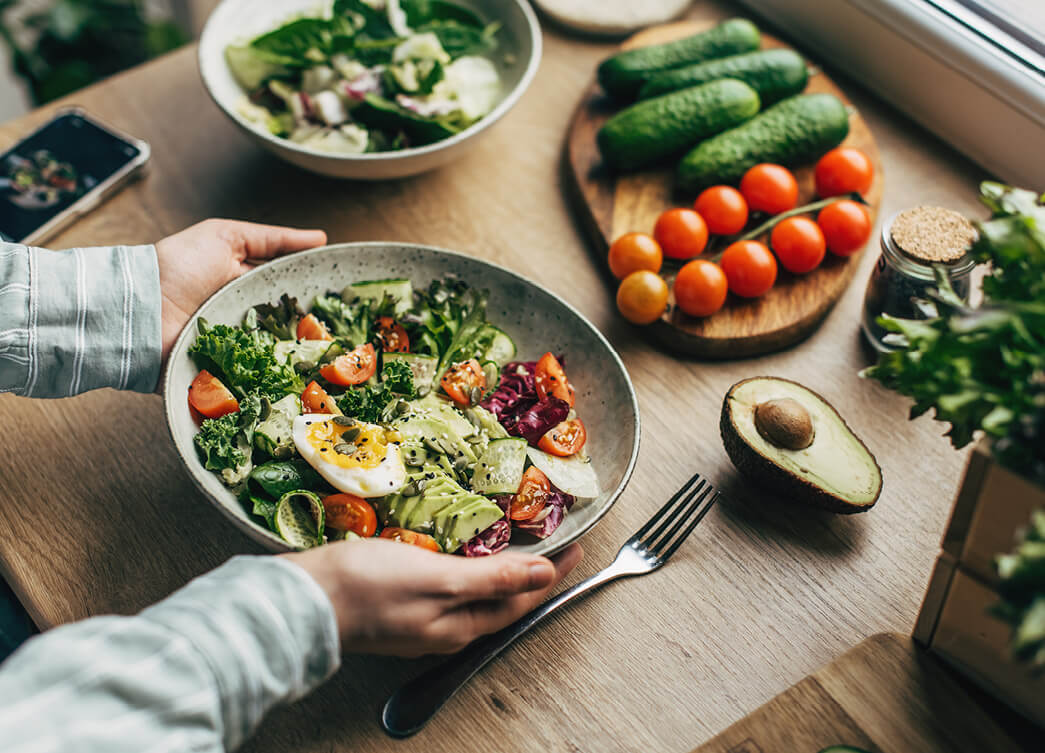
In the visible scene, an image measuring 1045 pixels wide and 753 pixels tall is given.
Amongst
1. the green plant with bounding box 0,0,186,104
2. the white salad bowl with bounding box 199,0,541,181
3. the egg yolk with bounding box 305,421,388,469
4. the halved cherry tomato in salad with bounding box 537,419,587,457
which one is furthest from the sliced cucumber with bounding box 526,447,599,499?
the green plant with bounding box 0,0,186,104

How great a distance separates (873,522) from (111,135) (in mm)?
1677

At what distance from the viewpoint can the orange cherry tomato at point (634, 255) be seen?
1.56m

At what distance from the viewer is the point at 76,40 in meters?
2.82

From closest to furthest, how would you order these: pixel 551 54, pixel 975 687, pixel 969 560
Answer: pixel 969 560
pixel 975 687
pixel 551 54

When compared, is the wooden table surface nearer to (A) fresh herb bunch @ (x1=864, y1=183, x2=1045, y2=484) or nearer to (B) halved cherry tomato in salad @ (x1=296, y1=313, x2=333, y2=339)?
(B) halved cherry tomato in salad @ (x1=296, y1=313, x2=333, y2=339)

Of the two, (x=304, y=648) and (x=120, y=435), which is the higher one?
(x=304, y=648)

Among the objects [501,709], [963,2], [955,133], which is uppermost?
[963,2]

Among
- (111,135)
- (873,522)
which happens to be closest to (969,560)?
(873,522)

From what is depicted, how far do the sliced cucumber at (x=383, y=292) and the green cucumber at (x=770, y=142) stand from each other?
67 centimetres

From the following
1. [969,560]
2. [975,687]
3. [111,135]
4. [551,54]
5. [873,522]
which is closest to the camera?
[969,560]

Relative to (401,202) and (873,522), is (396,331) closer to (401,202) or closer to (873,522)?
(401,202)

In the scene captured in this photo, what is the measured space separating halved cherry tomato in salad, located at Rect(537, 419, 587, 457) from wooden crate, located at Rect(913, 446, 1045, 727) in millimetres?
516

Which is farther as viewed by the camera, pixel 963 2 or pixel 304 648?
pixel 963 2

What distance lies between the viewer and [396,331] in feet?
4.53
